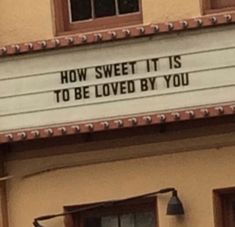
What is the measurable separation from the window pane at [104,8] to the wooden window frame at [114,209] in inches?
64.0

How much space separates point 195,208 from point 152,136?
0.73m

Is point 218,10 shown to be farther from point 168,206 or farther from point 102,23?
point 168,206

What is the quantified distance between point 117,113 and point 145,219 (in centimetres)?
96

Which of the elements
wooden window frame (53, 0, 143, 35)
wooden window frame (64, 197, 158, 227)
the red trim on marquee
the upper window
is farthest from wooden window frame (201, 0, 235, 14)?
wooden window frame (64, 197, 158, 227)

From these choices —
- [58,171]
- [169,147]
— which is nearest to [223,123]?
[169,147]

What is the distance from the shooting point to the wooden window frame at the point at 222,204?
1523cm

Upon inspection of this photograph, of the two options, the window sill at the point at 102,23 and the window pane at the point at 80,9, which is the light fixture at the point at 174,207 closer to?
the window sill at the point at 102,23

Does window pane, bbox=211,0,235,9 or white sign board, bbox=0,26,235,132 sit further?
window pane, bbox=211,0,235,9

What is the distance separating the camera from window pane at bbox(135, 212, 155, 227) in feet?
51.2

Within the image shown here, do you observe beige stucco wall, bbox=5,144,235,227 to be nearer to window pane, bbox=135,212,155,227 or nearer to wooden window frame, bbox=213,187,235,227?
wooden window frame, bbox=213,187,235,227

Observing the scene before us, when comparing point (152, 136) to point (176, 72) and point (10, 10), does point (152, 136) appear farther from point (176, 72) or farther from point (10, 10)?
point (10, 10)

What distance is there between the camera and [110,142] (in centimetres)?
1566

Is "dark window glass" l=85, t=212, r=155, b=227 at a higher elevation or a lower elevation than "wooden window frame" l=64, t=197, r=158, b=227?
lower

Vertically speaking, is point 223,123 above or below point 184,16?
below
